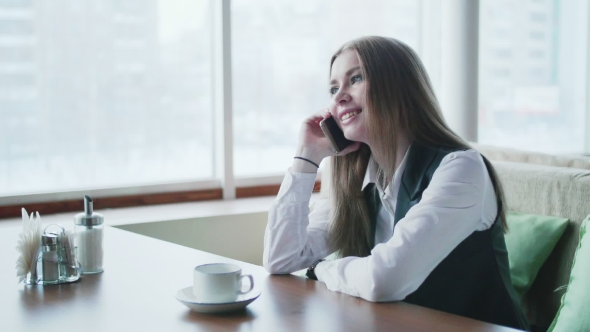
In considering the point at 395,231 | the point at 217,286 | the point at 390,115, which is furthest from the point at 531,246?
the point at 217,286

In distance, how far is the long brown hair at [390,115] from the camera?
1915 millimetres

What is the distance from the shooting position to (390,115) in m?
1.92

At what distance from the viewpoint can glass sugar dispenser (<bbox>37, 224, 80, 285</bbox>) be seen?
168 cm

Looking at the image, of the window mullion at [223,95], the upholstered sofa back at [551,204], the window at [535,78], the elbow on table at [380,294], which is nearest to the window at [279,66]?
the window mullion at [223,95]

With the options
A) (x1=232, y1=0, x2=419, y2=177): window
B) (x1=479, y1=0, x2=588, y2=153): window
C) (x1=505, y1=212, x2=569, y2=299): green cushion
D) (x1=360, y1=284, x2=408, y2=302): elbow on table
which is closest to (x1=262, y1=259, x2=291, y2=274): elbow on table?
(x1=360, y1=284, x2=408, y2=302): elbow on table

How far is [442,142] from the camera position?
1.90 m

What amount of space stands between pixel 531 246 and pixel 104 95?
210 centimetres

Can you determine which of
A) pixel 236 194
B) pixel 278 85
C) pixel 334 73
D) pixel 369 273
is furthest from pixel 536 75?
pixel 369 273

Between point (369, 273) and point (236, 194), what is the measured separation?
2.44m

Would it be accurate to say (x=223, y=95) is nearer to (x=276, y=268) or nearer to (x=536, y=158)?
(x=536, y=158)

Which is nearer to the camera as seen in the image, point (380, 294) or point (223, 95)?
point (380, 294)

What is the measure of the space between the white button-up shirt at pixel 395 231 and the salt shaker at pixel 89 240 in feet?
1.32

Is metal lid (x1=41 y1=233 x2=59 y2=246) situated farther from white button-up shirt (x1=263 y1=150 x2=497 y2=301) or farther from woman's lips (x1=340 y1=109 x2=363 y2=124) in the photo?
woman's lips (x1=340 y1=109 x2=363 y2=124)

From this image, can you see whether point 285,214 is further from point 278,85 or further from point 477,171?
point 278,85
